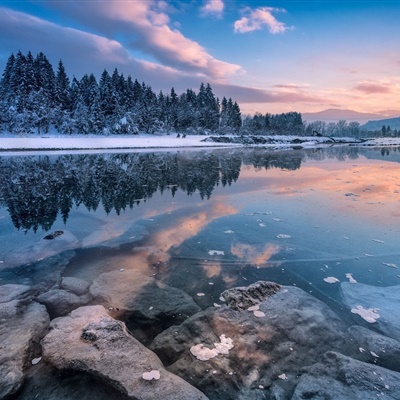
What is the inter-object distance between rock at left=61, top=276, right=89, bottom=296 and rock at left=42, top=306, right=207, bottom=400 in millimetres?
956

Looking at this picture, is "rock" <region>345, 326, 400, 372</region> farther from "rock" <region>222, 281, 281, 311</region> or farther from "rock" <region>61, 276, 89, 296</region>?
"rock" <region>61, 276, 89, 296</region>

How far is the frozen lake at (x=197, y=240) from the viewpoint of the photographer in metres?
6.08

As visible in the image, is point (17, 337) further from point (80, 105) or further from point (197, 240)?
point (80, 105)

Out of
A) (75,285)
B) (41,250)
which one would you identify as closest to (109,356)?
(75,285)

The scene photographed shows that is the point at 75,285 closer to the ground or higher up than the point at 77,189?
closer to the ground

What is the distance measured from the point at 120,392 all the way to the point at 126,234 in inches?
242

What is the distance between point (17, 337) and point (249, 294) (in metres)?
3.90

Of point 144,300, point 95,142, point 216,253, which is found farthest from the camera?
point 95,142

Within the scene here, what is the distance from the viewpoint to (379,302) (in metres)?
A: 5.47

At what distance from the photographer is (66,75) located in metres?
70.9

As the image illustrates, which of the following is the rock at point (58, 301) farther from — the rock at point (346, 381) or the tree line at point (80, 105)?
the tree line at point (80, 105)

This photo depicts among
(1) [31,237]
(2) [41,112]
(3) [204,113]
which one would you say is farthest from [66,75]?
(1) [31,237]

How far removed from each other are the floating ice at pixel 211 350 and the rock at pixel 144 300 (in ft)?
2.58

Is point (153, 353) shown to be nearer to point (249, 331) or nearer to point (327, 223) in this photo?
point (249, 331)
